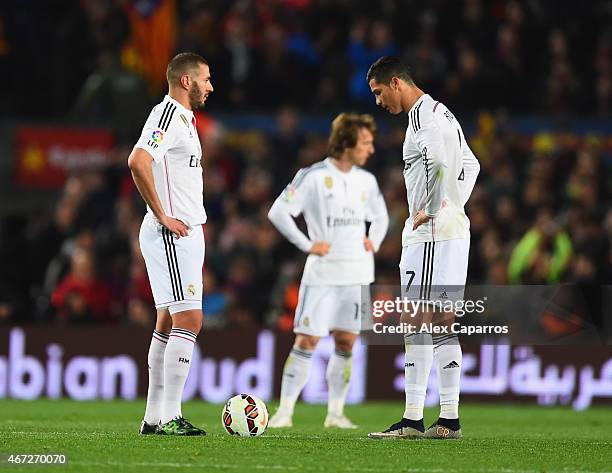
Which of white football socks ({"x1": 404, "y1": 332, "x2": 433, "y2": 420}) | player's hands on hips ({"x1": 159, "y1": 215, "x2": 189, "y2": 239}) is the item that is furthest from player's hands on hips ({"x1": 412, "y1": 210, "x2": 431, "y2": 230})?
player's hands on hips ({"x1": 159, "y1": 215, "x2": 189, "y2": 239})

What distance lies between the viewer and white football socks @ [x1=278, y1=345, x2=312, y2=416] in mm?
11828

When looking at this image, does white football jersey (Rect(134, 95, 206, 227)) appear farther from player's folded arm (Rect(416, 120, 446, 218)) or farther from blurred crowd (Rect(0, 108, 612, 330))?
→ blurred crowd (Rect(0, 108, 612, 330))

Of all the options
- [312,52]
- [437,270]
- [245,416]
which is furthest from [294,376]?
[312,52]

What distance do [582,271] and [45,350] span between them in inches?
250

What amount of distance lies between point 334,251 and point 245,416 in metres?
2.73

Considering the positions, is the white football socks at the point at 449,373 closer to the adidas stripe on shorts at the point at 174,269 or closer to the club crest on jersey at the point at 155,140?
the adidas stripe on shorts at the point at 174,269

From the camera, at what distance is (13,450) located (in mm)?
8398

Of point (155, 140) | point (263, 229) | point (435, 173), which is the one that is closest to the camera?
point (155, 140)

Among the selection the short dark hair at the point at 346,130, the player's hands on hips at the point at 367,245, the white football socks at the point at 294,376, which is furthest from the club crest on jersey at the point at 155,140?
the player's hands on hips at the point at 367,245

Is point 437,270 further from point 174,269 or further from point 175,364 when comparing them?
point 175,364

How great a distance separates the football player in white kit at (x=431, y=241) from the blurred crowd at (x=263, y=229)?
6.27m

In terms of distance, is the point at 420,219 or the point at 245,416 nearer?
the point at 420,219

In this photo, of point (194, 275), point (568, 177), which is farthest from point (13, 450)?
point (568, 177)

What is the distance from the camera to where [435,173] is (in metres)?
9.41
